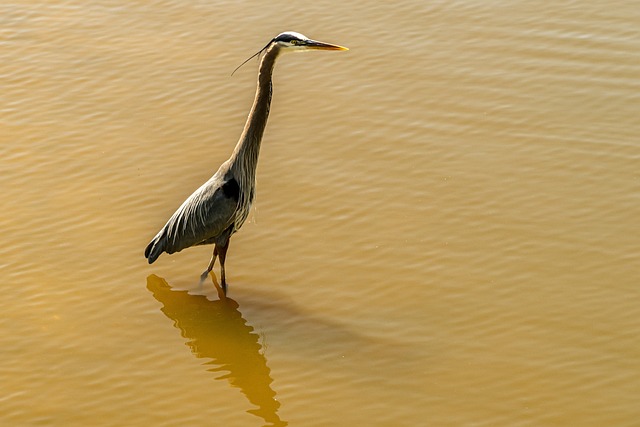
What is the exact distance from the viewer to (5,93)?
1080cm

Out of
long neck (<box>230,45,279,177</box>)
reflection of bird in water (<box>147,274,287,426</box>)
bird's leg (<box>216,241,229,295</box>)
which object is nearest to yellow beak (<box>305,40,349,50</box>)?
long neck (<box>230,45,279,177</box>)

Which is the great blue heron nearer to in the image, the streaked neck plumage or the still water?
the streaked neck plumage

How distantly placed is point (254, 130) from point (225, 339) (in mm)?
1580

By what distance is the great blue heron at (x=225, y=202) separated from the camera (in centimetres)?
786

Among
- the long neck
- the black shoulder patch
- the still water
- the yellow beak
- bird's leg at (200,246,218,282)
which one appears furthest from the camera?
bird's leg at (200,246,218,282)

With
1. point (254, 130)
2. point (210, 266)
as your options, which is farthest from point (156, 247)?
point (254, 130)

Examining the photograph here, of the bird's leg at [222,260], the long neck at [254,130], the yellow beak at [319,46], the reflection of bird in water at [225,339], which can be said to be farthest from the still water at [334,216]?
the yellow beak at [319,46]

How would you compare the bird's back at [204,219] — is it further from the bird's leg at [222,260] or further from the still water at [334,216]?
the still water at [334,216]

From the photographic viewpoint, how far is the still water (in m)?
6.96

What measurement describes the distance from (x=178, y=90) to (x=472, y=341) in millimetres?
4838

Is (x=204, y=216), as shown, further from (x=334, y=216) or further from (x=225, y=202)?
(x=334, y=216)

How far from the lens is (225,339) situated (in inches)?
301

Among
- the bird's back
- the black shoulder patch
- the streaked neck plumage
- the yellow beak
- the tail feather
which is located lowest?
Answer: the tail feather

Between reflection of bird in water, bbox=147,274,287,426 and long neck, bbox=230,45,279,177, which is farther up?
long neck, bbox=230,45,279,177
